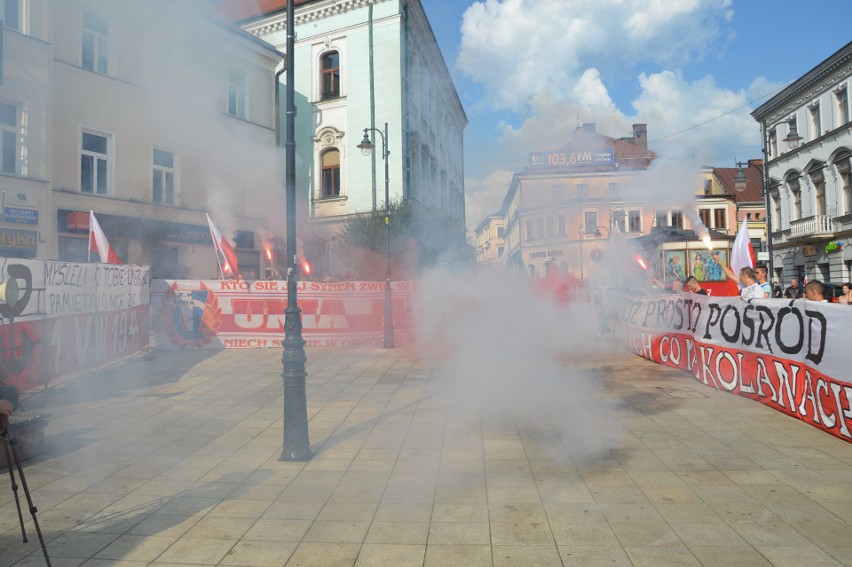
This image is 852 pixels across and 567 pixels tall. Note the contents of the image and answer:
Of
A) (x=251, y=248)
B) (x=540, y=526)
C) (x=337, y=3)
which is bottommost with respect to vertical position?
(x=540, y=526)

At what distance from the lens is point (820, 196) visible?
26625mm

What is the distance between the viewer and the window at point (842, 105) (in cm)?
2395

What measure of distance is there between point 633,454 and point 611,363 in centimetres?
488

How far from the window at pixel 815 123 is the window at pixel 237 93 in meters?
28.8

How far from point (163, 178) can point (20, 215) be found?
3.40m

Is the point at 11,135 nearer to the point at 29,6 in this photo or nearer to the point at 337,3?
the point at 29,6

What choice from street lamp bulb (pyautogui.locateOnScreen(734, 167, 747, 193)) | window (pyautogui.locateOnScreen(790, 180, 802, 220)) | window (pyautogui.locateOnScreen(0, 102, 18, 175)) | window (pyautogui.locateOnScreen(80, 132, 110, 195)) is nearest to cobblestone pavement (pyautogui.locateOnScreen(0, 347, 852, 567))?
window (pyautogui.locateOnScreen(0, 102, 18, 175))

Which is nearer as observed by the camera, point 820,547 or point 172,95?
point 820,547

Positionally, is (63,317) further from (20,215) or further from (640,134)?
(640,134)

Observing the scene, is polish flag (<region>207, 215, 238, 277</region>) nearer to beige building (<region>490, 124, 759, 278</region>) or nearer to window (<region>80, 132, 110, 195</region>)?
window (<region>80, 132, 110, 195</region>)

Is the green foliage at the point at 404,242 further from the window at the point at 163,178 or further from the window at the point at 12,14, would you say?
the window at the point at 12,14

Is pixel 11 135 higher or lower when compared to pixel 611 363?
higher

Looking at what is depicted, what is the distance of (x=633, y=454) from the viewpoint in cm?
420

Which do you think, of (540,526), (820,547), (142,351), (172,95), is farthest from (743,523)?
(142,351)
